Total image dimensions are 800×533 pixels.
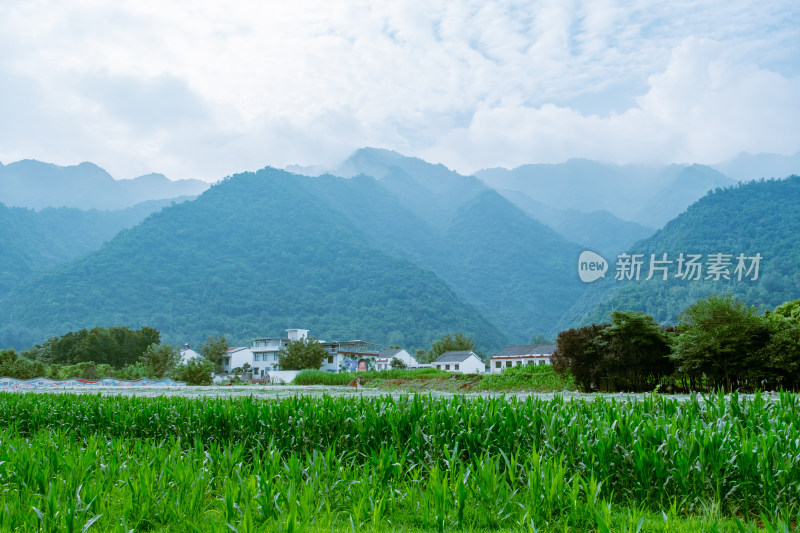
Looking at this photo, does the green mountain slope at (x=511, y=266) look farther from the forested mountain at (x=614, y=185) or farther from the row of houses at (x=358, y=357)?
the row of houses at (x=358, y=357)

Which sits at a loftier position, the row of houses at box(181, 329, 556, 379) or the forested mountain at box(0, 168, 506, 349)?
the forested mountain at box(0, 168, 506, 349)

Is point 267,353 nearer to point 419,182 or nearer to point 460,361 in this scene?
point 460,361

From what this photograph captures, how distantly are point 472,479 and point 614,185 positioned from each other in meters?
178

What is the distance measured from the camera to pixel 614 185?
170m

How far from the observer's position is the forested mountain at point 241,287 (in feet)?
253

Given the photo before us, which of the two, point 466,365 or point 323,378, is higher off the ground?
point 323,378

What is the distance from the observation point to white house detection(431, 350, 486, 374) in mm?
59684

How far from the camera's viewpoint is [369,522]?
395 centimetres

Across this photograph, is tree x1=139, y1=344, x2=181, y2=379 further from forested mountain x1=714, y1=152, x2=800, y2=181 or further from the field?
forested mountain x1=714, y1=152, x2=800, y2=181

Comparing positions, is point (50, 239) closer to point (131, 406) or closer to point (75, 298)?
point (75, 298)

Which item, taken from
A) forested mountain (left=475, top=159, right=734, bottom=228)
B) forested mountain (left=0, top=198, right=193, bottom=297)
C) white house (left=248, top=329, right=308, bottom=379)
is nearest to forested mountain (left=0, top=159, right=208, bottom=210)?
forested mountain (left=0, top=198, right=193, bottom=297)

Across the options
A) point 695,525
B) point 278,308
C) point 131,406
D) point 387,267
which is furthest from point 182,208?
point 695,525

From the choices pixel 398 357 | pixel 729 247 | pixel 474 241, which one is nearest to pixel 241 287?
pixel 398 357

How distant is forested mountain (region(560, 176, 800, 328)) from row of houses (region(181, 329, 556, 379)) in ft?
22.9
